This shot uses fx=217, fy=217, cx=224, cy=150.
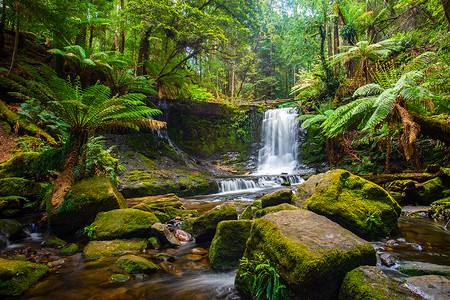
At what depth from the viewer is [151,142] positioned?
1001 cm

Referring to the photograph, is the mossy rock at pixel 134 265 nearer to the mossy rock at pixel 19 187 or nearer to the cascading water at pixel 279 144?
the mossy rock at pixel 19 187

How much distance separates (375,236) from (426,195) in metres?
2.93

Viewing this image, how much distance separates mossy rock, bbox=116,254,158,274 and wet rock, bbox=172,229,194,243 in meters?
1.07

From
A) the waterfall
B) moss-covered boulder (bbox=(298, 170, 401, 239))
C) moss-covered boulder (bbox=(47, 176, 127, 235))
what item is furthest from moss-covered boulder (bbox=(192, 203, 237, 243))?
the waterfall

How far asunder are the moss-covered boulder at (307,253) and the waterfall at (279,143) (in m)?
10.2

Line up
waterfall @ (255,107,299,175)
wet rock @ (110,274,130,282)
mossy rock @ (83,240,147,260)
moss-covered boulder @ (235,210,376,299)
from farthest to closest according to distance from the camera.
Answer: waterfall @ (255,107,299,175)
mossy rock @ (83,240,147,260)
wet rock @ (110,274,130,282)
moss-covered boulder @ (235,210,376,299)

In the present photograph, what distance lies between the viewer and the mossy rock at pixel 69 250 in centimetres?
297

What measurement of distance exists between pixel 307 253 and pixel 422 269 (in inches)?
54.9

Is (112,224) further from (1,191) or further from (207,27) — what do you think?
(207,27)

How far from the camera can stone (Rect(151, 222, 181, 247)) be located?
340 cm

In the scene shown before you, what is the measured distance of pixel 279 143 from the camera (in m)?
13.8

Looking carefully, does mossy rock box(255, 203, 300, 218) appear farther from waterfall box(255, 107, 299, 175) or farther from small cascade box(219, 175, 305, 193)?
waterfall box(255, 107, 299, 175)

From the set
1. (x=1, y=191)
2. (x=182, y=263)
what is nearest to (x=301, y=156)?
(x=182, y=263)

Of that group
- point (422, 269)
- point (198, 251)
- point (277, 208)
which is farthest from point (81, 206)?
point (422, 269)
